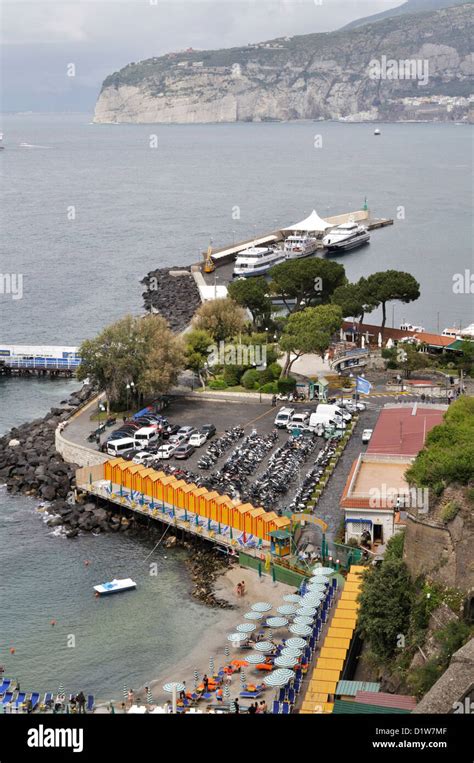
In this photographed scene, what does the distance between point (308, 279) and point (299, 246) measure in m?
39.3

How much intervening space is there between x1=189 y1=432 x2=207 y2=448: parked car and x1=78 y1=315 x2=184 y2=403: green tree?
15.8ft

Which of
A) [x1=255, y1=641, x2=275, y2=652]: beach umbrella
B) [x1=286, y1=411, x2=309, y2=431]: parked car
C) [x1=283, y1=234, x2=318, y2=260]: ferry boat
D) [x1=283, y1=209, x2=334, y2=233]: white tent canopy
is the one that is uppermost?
[x1=283, y1=209, x2=334, y2=233]: white tent canopy

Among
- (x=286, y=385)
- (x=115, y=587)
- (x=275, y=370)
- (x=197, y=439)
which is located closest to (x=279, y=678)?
(x=115, y=587)

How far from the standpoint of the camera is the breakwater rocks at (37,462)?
4641cm

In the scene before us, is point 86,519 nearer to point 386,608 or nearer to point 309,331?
point 386,608

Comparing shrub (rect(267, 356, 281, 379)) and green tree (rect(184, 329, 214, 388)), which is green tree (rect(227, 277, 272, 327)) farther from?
shrub (rect(267, 356, 281, 379))

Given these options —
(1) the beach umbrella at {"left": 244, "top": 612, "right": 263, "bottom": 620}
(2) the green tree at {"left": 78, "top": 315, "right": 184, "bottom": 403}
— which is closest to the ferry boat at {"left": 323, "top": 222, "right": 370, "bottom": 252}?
(2) the green tree at {"left": 78, "top": 315, "right": 184, "bottom": 403}

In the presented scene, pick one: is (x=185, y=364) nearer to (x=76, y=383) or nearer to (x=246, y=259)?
(x=76, y=383)

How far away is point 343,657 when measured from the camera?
1140 inches

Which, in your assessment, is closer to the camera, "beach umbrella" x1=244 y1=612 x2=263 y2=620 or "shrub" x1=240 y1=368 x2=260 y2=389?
"beach umbrella" x1=244 y1=612 x2=263 y2=620

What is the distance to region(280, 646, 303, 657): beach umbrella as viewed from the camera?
29750mm

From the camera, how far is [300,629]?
1222 inches

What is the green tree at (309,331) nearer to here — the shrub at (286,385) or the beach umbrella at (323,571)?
the shrub at (286,385)
